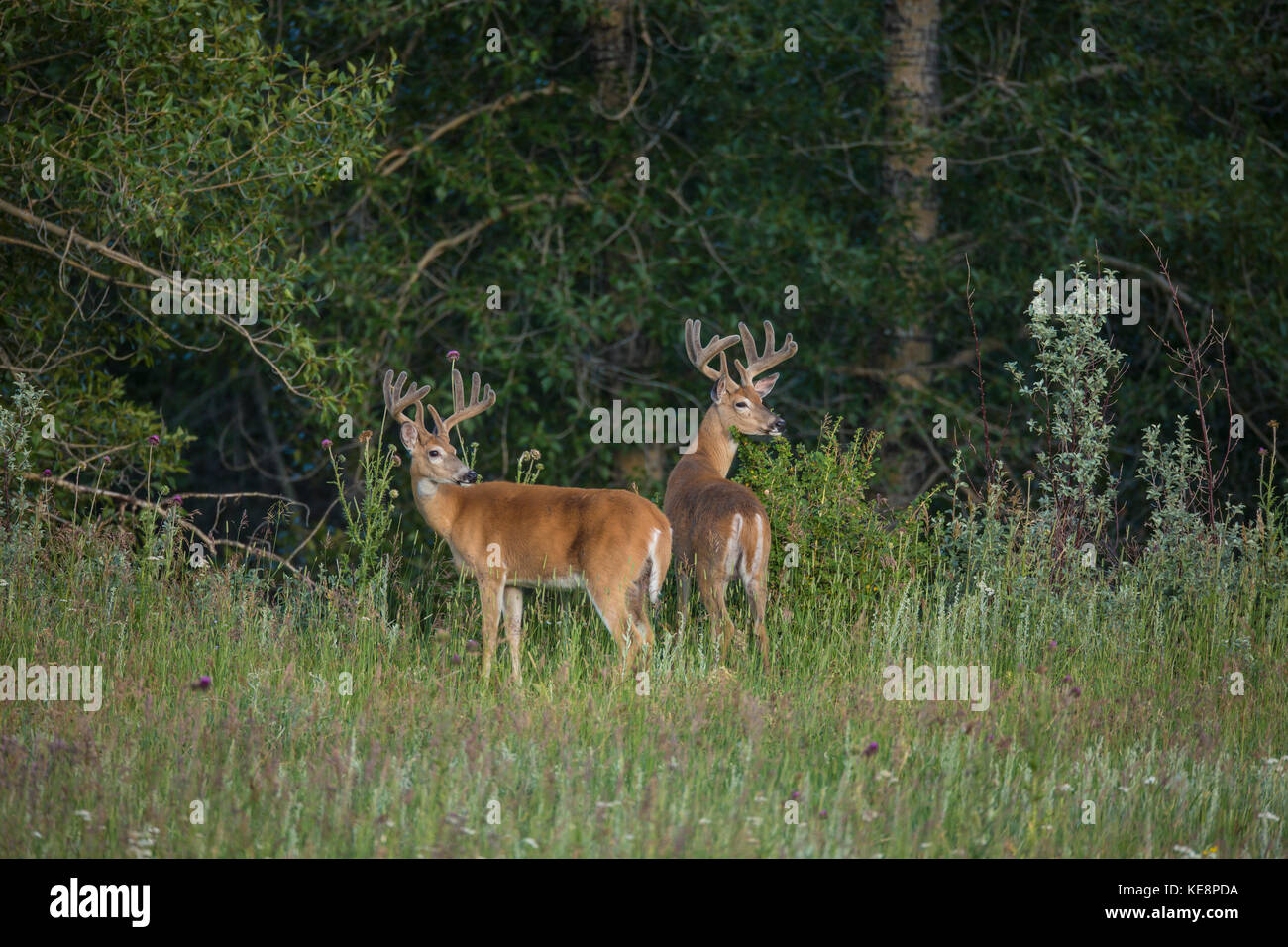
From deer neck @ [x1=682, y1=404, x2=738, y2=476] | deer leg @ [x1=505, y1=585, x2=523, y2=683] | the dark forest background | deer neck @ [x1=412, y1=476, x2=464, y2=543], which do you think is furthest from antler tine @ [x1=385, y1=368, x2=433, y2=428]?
the dark forest background

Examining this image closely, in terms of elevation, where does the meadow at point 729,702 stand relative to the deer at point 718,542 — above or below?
below

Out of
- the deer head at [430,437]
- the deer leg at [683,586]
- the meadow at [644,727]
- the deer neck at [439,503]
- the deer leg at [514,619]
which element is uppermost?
the deer head at [430,437]

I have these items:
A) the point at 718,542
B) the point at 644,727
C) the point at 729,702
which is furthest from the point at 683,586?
the point at 644,727

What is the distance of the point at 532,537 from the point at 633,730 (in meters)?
1.96

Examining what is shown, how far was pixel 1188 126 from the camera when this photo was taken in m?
13.5

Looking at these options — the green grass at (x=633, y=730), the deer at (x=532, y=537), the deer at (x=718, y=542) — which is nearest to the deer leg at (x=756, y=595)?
the deer at (x=718, y=542)

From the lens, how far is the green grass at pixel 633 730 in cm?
459

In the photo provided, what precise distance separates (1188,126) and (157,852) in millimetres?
11569

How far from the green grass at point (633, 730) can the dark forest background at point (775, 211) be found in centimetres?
375

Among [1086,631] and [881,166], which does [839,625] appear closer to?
[1086,631]

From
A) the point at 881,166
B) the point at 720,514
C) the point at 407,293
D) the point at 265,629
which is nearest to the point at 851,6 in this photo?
the point at 881,166

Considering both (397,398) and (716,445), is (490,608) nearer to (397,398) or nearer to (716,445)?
(397,398)

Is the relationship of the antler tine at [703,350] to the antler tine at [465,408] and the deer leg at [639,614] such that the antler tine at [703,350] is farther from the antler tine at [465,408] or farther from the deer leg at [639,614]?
the deer leg at [639,614]

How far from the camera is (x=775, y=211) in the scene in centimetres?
1161
